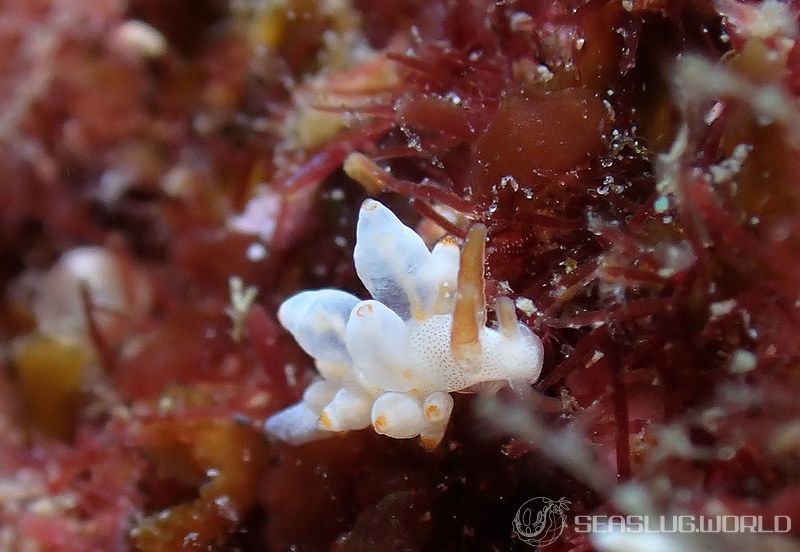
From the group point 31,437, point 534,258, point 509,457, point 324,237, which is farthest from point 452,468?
point 31,437

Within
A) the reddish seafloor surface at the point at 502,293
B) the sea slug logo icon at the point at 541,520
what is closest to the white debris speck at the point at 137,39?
the reddish seafloor surface at the point at 502,293

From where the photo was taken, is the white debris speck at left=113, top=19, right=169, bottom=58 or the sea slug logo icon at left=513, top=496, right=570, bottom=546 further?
the white debris speck at left=113, top=19, right=169, bottom=58

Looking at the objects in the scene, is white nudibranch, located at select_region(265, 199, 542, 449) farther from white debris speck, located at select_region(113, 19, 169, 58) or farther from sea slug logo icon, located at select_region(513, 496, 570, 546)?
white debris speck, located at select_region(113, 19, 169, 58)

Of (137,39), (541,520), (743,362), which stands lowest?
(541,520)

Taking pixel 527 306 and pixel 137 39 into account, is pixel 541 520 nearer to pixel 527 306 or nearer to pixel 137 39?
pixel 527 306

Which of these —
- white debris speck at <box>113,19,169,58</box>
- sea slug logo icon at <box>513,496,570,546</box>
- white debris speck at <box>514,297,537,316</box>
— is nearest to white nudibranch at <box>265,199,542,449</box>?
white debris speck at <box>514,297,537,316</box>

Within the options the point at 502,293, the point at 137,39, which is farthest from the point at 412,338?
the point at 137,39

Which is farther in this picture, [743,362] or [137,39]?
[137,39]
